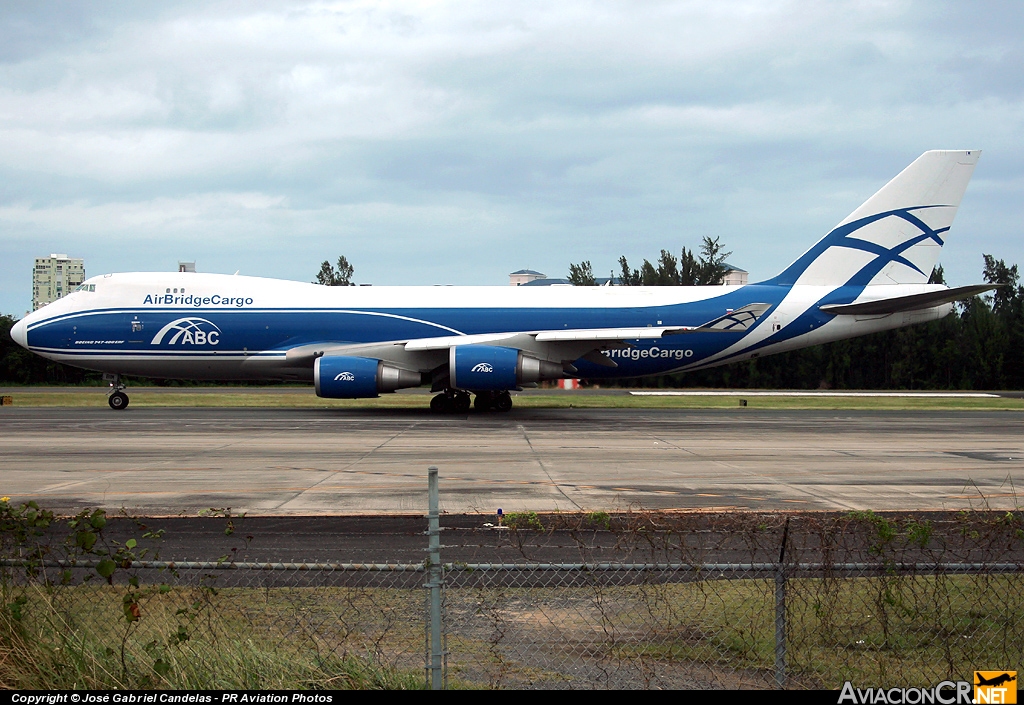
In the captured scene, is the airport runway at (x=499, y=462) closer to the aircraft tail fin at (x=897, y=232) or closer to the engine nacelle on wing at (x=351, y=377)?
the engine nacelle on wing at (x=351, y=377)

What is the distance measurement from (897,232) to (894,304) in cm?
332

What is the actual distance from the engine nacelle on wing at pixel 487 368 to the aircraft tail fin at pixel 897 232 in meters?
11.5

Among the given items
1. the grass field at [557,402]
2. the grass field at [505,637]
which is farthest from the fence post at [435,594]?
the grass field at [557,402]

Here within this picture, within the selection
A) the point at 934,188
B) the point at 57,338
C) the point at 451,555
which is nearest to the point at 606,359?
the point at 934,188

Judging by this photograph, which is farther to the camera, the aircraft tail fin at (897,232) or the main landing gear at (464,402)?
the aircraft tail fin at (897,232)

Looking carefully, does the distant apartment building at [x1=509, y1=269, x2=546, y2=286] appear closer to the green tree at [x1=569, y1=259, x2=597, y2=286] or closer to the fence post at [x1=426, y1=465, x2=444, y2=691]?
the green tree at [x1=569, y1=259, x2=597, y2=286]

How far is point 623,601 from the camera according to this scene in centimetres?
735

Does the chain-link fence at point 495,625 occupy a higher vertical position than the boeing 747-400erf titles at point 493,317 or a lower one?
lower

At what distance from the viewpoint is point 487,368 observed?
90.5ft

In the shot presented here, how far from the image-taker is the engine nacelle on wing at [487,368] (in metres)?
27.6

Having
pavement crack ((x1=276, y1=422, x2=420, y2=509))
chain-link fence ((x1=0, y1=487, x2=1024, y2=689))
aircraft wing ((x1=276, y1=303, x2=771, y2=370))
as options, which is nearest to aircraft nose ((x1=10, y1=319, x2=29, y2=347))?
aircraft wing ((x1=276, y1=303, x2=771, y2=370))

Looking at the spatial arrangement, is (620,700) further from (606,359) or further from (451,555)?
(606,359)

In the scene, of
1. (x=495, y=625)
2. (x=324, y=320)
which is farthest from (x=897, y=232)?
(x=495, y=625)

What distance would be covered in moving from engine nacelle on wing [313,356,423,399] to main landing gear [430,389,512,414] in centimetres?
293
